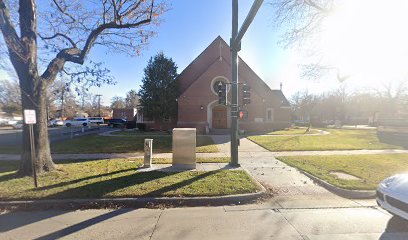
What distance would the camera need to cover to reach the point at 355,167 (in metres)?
10.0

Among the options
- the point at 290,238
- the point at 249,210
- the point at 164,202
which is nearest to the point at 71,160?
the point at 164,202

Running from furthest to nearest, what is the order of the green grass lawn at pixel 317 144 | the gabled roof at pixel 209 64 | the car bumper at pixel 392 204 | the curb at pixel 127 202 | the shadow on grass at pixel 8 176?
the gabled roof at pixel 209 64, the green grass lawn at pixel 317 144, the shadow on grass at pixel 8 176, the curb at pixel 127 202, the car bumper at pixel 392 204

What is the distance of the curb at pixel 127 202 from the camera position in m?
6.22

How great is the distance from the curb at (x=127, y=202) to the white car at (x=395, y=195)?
2.77 meters

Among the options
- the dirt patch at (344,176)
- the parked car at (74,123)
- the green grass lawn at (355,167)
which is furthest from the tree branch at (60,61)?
the parked car at (74,123)

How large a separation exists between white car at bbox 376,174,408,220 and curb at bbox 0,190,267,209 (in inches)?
109

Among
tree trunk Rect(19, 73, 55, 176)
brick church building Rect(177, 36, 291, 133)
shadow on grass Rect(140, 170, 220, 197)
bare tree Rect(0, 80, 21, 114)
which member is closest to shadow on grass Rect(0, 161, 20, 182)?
tree trunk Rect(19, 73, 55, 176)

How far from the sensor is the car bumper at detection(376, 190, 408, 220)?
4648 mm

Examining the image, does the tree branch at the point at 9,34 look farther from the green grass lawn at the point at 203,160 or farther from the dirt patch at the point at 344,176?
the dirt patch at the point at 344,176

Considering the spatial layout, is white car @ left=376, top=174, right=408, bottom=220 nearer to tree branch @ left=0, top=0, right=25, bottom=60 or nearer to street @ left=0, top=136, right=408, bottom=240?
street @ left=0, top=136, right=408, bottom=240

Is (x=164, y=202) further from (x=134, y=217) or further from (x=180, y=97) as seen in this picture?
(x=180, y=97)

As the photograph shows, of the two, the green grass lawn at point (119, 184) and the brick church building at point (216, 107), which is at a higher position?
the brick church building at point (216, 107)

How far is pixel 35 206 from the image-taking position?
6.22 metres

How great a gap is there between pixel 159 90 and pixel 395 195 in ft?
87.9
